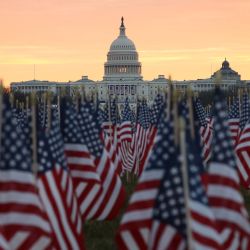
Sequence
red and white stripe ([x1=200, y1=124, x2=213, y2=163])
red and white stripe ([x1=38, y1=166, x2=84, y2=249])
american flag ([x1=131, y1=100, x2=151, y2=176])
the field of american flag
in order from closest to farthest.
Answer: the field of american flag → red and white stripe ([x1=38, y1=166, x2=84, y2=249]) → red and white stripe ([x1=200, y1=124, x2=213, y2=163]) → american flag ([x1=131, y1=100, x2=151, y2=176])

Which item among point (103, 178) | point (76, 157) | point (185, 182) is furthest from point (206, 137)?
point (185, 182)

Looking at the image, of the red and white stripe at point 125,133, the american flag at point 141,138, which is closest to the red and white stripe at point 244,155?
the american flag at point 141,138

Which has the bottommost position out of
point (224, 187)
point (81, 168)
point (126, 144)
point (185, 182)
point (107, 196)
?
point (126, 144)

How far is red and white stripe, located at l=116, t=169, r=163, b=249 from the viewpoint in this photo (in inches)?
460

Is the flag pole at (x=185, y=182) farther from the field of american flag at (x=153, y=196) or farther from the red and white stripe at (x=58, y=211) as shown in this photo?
the red and white stripe at (x=58, y=211)

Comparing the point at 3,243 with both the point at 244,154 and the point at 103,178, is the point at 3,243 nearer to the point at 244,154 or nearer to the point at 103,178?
the point at 103,178

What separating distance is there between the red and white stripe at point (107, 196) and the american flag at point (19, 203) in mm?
4666

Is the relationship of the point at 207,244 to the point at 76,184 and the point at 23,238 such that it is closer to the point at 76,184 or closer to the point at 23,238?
the point at 23,238

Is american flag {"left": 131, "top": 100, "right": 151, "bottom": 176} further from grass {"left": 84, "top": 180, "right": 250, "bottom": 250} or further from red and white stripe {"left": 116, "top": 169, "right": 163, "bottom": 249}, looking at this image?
red and white stripe {"left": 116, "top": 169, "right": 163, "bottom": 249}

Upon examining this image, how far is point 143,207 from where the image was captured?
460 inches

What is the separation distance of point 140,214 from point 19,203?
59.9 inches

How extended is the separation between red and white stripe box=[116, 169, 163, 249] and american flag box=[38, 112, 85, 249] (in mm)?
1075

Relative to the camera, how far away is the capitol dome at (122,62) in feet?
630

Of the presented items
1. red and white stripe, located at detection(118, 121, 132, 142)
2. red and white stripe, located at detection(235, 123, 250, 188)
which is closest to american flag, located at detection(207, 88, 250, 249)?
red and white stripe, located at detection(235, 123, 250, 188)
